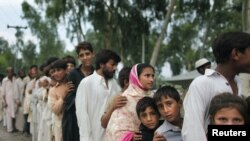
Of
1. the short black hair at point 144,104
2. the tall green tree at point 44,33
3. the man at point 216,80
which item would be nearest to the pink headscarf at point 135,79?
the short black hair at point 144,104

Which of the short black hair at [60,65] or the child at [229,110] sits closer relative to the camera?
the child at [229,110]

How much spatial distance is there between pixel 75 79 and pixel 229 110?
8.46ft

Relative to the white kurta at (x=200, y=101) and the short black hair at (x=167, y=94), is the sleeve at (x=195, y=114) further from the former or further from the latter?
the short black hair at (x=167, y=94)

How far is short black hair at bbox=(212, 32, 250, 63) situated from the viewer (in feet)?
8.96

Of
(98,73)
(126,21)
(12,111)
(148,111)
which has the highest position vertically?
(126,21)

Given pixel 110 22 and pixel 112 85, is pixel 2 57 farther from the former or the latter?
pixel 112 85

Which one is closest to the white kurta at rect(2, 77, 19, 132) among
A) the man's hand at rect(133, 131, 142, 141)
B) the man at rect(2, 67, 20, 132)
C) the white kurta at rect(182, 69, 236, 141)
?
the man at rect(2, 67, 20, 132)

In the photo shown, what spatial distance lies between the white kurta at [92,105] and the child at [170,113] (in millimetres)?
1020

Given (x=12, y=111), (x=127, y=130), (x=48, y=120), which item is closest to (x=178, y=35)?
(x=12, y=111)

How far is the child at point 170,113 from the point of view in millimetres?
3383

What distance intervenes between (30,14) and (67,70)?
38.1 m

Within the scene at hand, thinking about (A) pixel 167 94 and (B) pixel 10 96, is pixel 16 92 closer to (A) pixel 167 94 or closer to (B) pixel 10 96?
(B) pixel 10 96

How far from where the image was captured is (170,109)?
11.3 ft

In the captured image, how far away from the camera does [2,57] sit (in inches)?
2879
